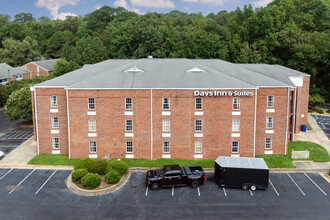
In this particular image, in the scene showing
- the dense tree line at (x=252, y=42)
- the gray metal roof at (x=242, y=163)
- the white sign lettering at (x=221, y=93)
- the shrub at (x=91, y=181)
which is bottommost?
the shrub at (x=91, y=181)

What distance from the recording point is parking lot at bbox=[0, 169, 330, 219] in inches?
1115

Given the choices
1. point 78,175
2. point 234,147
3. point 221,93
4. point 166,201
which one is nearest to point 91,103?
point 78,175

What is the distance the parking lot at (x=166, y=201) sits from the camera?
28328 millimetres

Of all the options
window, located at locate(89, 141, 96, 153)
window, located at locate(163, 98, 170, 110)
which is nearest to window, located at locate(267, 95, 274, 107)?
window, located at locate(163, 98, 170, 110)

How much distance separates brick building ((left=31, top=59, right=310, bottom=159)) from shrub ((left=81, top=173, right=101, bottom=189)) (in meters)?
6.33

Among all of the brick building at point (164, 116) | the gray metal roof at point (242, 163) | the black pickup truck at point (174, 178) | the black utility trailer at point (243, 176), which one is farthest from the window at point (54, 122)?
the black utility trailer at point (243, 176)

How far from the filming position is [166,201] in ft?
101

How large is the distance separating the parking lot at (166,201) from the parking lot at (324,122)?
22670 millimetres

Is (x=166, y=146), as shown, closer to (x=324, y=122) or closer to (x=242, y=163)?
(x=242, y=163)

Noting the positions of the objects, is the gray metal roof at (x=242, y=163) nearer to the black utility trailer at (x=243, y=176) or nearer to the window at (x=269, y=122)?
the black utility trailer at (x=243, y=176)

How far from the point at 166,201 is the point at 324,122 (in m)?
45.4

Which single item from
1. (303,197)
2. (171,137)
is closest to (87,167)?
(171,137)

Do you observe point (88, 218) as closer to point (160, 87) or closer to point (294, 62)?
point (160, 87)

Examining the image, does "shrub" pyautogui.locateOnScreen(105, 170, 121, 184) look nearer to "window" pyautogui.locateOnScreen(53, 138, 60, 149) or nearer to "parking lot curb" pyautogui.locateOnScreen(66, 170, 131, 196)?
"parking lot curb" pyautogui.locateOnScreen(66, 170, 131, 196)
